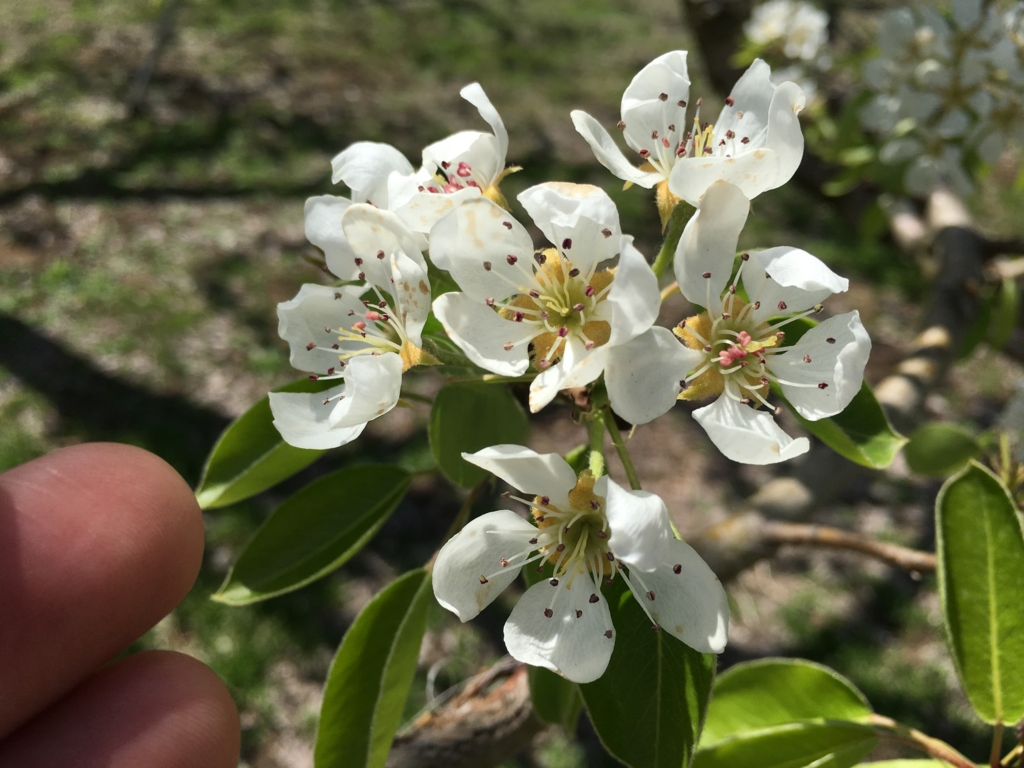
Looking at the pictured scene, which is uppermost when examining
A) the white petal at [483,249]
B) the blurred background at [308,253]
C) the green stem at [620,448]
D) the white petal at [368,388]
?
the white petal at [483,249]

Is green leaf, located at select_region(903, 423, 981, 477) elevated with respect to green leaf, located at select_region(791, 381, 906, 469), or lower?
lower

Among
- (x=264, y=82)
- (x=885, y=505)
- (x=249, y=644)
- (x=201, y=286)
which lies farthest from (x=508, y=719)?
(x=264, y=82)

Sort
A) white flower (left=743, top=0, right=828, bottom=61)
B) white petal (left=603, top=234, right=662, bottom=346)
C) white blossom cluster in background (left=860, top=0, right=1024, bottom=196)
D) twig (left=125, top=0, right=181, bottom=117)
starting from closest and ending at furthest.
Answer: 1. white petal (left=603, top=234, right=662, bottom=346)
2. white blossom cluster in background (left=860, top=0, right=1024, bottom=196)
3. white flower (left=743, top=0, right=828, bottom=61)
4. twig (left=125, top=0, right=181, bottom=117)

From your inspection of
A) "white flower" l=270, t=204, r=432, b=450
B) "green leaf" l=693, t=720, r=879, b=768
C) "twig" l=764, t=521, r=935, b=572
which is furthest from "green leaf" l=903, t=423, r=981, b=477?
"white flower" l=270, t=204, r=432, b=450

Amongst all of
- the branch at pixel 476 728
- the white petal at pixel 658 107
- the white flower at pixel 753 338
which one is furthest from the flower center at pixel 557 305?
the branch at pixel 476 728

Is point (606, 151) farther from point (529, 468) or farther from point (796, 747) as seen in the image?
point (796, 747)

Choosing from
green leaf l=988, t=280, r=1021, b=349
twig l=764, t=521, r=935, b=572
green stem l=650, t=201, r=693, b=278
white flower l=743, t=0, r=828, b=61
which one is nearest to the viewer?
green stem l=650, t=201, r=693, b=278

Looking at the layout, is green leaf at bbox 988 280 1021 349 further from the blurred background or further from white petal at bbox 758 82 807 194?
white petal at bbox 758 82 807 194

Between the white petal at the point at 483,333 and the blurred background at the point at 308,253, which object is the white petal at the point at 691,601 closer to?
the white petal at the point at 483,333
